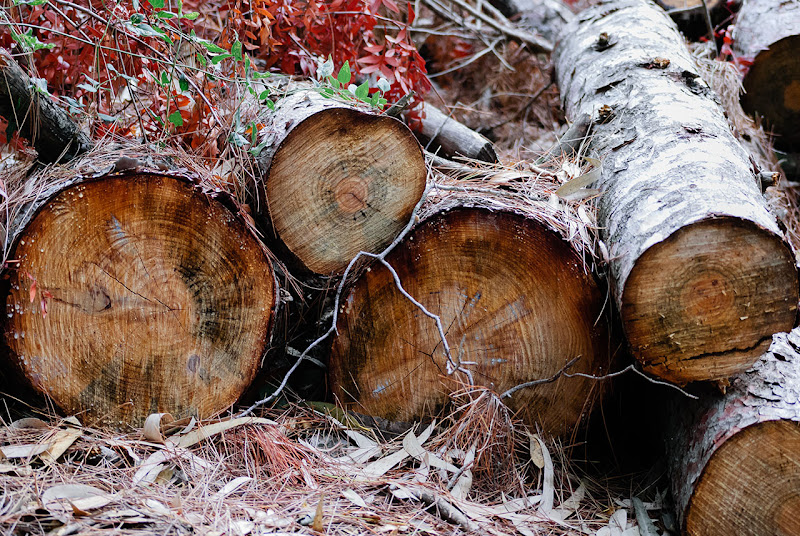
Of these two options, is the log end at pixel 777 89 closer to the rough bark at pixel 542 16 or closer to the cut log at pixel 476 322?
the rough bark at pixel 542 16

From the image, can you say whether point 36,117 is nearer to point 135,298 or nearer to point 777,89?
point 135,298

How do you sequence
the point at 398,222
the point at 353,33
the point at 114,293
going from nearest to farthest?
the point at 114,293
the point at 398,222
the point at 353,33

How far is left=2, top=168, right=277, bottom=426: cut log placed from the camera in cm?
176

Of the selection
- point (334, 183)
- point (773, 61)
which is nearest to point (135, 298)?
point (334, 183)

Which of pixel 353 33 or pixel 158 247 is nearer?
pixel 158 247

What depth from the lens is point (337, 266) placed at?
2014mm

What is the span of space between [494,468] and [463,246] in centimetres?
65

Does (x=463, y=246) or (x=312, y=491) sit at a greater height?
(x=463, y=246)

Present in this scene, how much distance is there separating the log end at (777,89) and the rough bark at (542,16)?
1221mm

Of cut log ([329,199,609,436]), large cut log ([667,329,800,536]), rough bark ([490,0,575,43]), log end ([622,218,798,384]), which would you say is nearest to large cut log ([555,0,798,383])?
log end ([622,218,798,384])

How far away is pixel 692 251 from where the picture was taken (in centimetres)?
159

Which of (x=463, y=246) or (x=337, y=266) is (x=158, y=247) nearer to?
(x=337, y=266)

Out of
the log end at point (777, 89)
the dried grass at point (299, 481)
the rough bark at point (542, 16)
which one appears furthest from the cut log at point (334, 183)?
the rough bark at point (542, 16)

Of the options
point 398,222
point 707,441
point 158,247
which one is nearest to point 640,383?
point 707,441
